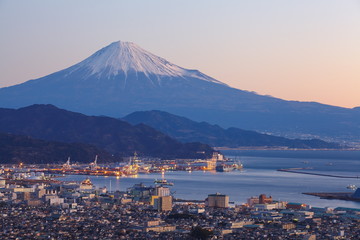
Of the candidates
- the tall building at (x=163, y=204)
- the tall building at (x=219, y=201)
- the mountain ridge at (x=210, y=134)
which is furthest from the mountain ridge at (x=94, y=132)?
the tall building at (x=163, y=204)

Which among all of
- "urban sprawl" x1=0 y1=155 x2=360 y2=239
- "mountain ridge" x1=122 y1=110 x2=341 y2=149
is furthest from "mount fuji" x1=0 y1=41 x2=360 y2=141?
"urban sprawl" x1=0 y1=155 x2=360 y2=239

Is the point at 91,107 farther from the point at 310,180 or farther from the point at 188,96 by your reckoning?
the point at 310,180

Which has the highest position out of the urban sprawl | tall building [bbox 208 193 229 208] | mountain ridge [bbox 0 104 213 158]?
mountain ridge [bbox 0 104 213 158]

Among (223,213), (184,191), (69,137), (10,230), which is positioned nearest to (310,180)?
(184,191)

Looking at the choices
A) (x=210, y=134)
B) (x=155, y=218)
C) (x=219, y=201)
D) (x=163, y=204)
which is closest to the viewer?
(x=155, y=218)

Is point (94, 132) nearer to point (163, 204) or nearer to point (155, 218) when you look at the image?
point (163, 204)

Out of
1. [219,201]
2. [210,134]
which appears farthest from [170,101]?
[219,201]

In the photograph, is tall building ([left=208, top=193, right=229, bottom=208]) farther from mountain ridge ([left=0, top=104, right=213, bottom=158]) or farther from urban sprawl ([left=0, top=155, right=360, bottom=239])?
mountain ridge ([left=0, top=104, right=213, bottom=158])

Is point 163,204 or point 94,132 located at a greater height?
point 94,132
